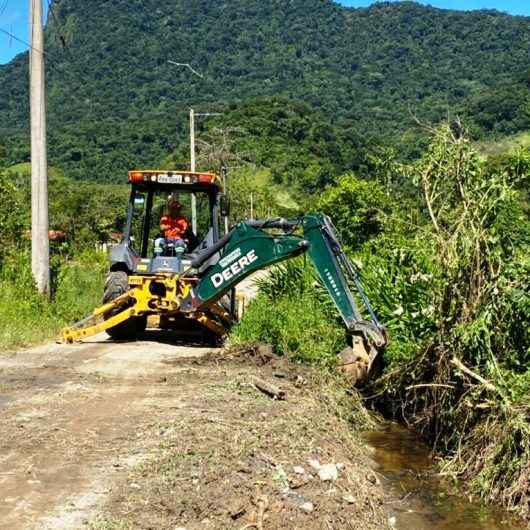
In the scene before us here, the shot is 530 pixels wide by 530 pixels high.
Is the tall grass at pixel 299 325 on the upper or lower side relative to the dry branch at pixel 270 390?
upper

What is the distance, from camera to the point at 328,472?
582cm

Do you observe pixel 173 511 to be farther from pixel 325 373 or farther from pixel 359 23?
pixel 359 23

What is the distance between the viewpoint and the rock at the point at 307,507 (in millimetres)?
5051

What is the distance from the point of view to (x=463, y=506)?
6.67 meters

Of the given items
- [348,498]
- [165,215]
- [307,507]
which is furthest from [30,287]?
[307,507]

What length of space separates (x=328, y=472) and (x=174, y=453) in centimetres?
115

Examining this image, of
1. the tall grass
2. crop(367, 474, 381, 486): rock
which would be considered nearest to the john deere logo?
the tall grass

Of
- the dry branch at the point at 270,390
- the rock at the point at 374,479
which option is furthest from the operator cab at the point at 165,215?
the rock at the point at 374,479

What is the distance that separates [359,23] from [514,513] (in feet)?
667

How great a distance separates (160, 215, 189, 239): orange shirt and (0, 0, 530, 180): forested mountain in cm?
7207

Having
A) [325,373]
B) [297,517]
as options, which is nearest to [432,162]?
[325,373]

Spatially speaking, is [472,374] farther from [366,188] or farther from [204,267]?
[366,188]

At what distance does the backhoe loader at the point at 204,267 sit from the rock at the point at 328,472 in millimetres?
3152

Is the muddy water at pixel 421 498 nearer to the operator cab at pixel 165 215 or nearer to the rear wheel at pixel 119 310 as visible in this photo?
the operator cab at pixel 165 215
